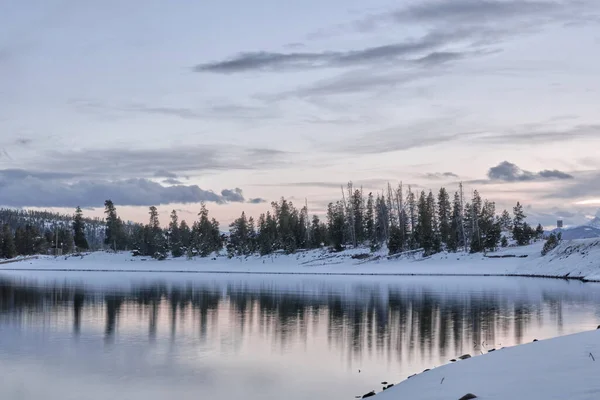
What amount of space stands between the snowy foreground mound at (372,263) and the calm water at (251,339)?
112ft

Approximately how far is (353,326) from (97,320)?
14.2m

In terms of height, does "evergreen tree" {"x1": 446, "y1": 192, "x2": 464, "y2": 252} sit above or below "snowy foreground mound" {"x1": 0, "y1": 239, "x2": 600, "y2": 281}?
above

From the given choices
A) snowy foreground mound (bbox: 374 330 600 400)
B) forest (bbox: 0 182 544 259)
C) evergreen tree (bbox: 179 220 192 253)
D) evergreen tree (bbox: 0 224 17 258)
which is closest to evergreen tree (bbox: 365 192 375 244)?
forest (bbox: 0 182 544 259)

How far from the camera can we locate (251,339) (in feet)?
105

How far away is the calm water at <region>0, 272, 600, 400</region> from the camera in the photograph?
2141 cm

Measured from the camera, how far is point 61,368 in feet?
78.3

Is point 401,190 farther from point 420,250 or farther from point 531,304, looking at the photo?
point 531,304

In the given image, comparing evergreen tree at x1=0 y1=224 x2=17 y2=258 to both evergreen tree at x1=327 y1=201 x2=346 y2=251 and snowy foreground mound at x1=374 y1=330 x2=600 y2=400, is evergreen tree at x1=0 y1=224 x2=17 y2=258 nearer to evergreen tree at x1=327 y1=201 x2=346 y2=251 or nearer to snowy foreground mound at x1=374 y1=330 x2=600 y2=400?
evergreen tree at x1=327 y1=201 x2=346 y2=251

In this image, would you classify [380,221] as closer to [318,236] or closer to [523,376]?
[318,236]

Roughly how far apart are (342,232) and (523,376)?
133703 millimetres

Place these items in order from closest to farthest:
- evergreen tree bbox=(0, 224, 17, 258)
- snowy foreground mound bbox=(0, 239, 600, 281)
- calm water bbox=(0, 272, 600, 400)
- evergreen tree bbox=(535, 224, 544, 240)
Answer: calm water bbox=(0, 272, 600, 400), snowy foreground mound bbox=(0, 239, 600, 281), evergreen tree bbox=(535, 224, 544, 240), evergreen tree bbox=(0, 224, 17, 258)

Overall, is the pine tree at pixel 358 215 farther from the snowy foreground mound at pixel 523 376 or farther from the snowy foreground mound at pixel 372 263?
the snowy foreground mound at pixel 523 376

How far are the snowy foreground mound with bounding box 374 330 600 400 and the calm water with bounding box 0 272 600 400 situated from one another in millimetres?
Answer: 3213

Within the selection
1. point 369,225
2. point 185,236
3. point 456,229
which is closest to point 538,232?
point 456,229
